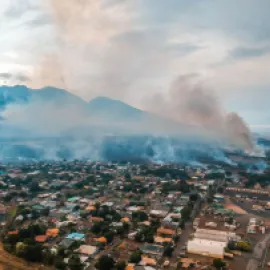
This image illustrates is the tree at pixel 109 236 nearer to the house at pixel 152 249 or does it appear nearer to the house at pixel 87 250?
the house at pixel 87 250

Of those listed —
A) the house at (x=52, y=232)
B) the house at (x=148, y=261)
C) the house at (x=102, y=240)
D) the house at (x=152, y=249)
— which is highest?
the house at (x=152, y=249)

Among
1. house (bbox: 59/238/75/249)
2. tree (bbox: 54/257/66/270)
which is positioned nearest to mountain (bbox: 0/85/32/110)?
house (bbox: 59/238/75/249)

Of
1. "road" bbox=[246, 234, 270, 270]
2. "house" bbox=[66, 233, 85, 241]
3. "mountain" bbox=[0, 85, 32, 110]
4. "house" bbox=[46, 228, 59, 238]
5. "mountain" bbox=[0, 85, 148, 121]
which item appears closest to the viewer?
"road" bbox=[246, 234, 270, 270]

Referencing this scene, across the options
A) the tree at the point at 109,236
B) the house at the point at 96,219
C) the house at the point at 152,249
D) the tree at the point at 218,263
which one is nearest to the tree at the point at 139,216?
the house at the point at 96,219

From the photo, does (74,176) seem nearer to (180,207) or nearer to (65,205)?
(65,205)

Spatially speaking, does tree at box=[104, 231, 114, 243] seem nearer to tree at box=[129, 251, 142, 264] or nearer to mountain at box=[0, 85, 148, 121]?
tree at box=[129, 251, 142, 264]

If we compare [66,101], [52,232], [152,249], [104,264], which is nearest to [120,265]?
[104,264]
